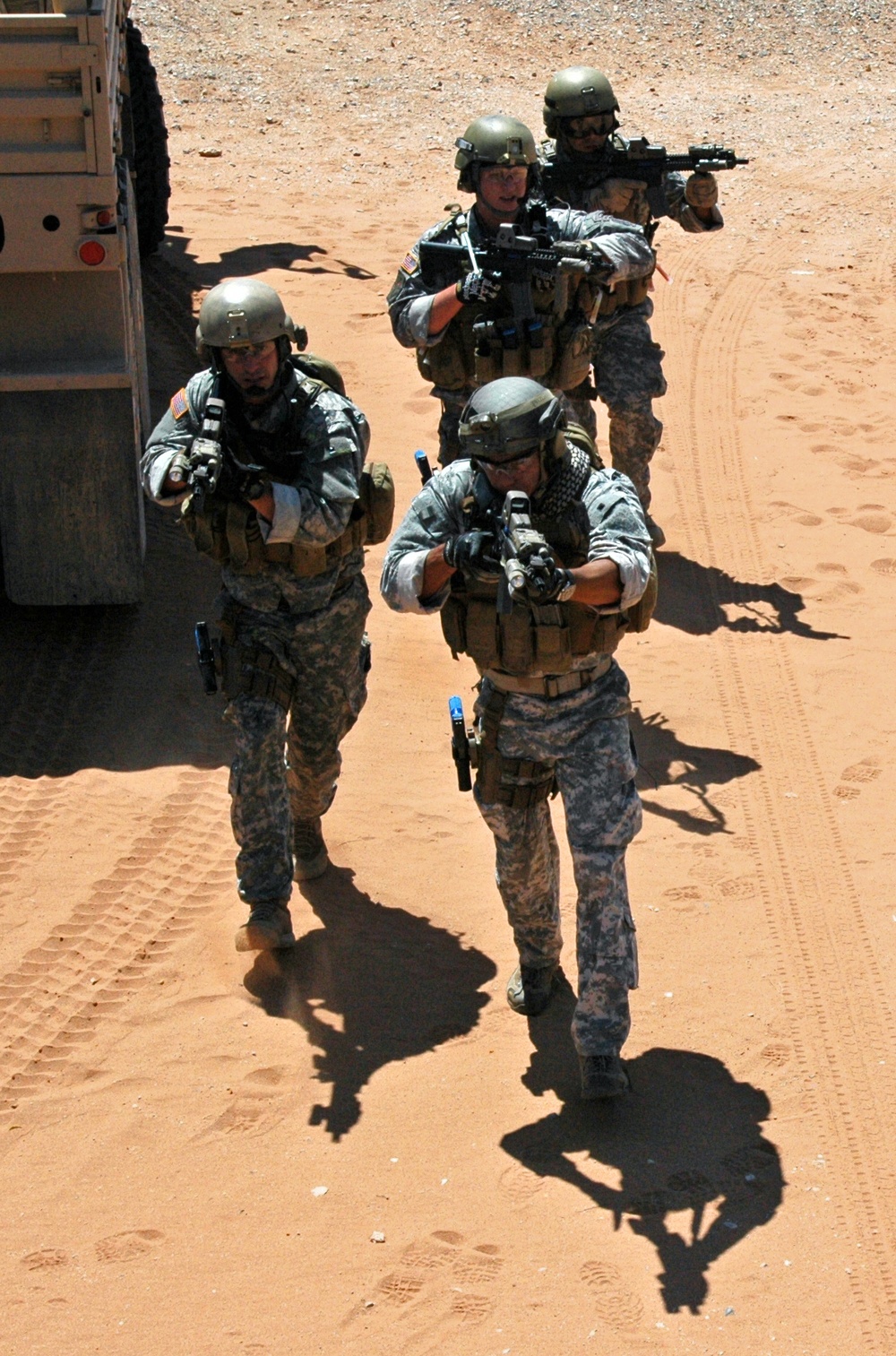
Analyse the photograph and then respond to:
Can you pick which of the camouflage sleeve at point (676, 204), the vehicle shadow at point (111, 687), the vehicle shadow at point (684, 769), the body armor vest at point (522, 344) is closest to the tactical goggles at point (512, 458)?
the body armor vest at point (522, 344)

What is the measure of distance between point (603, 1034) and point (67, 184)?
11.8 feet

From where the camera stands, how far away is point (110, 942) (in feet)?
18.2

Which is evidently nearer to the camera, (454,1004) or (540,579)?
(540,579)

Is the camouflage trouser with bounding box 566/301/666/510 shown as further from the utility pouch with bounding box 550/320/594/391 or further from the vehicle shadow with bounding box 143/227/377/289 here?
the vehicle shadow with bounding box 143/227/377/289

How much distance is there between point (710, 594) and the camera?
27.2ft

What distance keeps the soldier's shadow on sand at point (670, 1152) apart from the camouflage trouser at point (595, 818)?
232 mm

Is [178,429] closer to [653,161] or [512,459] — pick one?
[512,459]

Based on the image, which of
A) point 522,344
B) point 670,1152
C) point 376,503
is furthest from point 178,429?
point 670,1152

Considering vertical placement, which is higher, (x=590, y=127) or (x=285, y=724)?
(x=590, y=127)

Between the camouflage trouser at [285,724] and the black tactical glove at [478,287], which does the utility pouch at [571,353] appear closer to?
the black tactical glove at [478,287]

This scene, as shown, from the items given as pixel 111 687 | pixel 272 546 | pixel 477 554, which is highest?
pixel 477 554

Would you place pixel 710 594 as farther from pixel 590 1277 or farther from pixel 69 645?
pixel 590 1277

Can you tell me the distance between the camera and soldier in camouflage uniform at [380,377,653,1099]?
4.41m

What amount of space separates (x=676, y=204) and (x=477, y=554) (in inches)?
168
